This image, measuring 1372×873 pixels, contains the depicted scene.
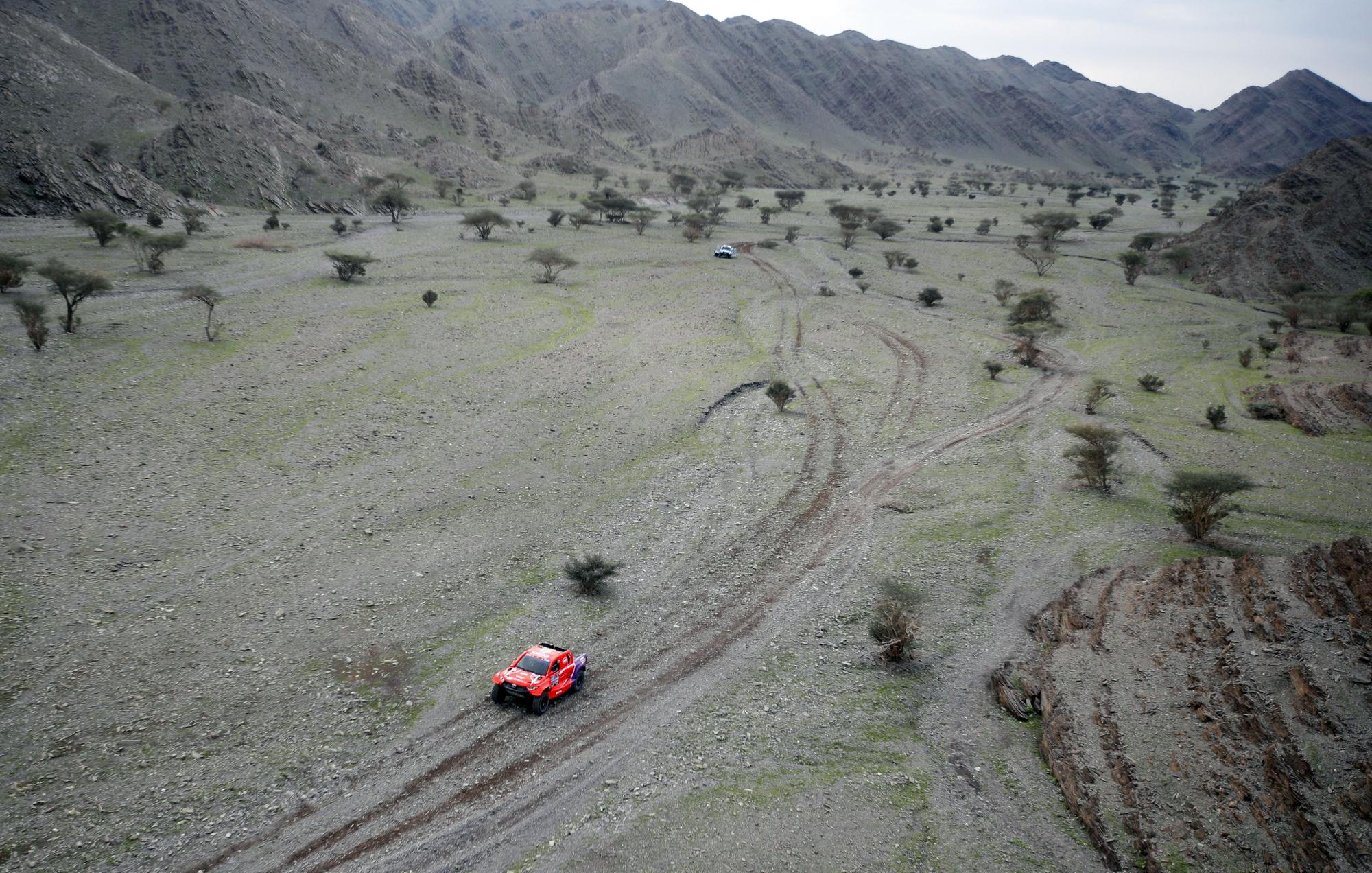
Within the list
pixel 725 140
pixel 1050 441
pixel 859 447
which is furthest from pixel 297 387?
pixel 725 140

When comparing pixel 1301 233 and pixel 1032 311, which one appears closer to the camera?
pixel 1032 311

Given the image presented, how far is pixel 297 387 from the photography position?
3353 centimetres

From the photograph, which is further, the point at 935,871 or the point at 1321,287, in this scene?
the point at 1321,287

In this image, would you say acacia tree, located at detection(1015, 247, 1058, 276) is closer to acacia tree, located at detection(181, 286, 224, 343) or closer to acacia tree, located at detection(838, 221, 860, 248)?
acacia tree, located at detection(838, 221, 860, 248)

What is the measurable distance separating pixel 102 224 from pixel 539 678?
61995 mm

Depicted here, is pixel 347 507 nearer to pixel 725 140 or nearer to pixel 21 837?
pixel 21 837

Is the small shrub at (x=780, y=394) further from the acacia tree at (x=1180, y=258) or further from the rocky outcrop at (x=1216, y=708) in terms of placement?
the acacia tree at (x=1180, y=258)

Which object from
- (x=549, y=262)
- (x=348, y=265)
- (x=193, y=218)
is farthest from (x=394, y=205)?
(x=549, y=262)

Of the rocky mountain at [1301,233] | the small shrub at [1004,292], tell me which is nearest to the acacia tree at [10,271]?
the small shrub at [1004,292]

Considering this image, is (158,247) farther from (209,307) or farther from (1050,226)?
(1050,226)

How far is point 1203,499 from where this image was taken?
2242 cm

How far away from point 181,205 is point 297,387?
56520 millimetres

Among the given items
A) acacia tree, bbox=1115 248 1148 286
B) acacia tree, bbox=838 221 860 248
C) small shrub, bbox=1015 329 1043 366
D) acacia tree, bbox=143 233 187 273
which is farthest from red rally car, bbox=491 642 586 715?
acacia tree, bbox=838 221 860 248

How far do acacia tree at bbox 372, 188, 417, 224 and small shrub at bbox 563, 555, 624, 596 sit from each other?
74.8m
